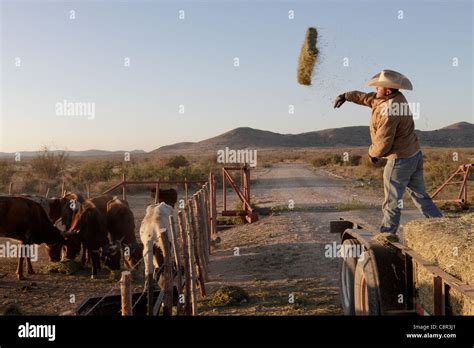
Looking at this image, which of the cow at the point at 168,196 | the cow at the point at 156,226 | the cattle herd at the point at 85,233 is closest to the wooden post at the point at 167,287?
the cow at the point at 156,226

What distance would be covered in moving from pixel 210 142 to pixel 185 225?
155 meters

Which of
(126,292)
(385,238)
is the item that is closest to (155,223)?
(126,292)

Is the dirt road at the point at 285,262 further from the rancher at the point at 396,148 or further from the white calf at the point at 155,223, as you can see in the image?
the rancher at the point at 396,148

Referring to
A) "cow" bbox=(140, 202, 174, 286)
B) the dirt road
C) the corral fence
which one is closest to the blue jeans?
the dirt road

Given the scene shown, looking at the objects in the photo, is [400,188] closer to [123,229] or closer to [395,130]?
[395,130]

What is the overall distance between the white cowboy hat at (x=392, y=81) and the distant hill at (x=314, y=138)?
408ft

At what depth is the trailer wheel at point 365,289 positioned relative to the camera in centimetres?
380

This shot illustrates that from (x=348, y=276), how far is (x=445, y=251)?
161 centimetres

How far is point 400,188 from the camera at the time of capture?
15.7 feet

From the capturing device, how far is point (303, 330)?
8.76 feet

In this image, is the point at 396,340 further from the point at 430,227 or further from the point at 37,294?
the point at 37,294

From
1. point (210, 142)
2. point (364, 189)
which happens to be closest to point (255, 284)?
point (364, 189)

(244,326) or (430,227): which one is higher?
(430,227)

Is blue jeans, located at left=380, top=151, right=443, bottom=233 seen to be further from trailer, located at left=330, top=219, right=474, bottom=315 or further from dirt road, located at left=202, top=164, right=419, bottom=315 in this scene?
dirt road, located at left=202, top=164, right=419, bottom=315
